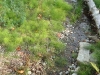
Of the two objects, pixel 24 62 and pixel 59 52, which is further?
pixel 59 52

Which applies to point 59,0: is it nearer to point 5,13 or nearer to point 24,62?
point 5,13

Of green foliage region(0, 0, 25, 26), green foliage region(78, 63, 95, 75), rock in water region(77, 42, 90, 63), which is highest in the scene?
green foliage region(0, 0, 25, 26)

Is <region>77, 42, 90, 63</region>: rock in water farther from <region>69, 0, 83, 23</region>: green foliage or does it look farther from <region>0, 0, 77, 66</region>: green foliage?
<region>69, 0, 83, 23</region>: green foliage

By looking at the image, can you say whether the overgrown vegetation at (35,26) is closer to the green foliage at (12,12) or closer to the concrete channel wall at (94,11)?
the green foliage at (12,12)

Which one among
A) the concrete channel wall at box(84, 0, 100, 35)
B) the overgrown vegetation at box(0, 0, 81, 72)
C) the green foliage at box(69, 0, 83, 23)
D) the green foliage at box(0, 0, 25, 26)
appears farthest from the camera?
the green foliage at box(69, 0, 83, 23)

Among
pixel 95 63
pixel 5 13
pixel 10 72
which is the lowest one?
pixel 10 72

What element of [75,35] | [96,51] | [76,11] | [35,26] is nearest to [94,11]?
[76,11]

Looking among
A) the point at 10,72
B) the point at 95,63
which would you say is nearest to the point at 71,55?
the point at 95,63

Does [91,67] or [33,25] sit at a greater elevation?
[33,25]

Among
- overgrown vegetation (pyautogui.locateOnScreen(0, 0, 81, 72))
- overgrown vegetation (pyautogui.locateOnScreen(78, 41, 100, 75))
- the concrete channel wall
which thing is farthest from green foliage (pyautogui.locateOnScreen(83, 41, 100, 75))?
overgrown vegetation (pyautogui.locateOnScreen(0, 0, 81, 72))

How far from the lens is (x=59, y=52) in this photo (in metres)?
8.89

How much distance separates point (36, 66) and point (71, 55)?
4.94 ft

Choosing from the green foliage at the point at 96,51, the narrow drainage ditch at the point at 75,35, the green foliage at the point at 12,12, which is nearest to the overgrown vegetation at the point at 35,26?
the green foliage at the point at 12,12

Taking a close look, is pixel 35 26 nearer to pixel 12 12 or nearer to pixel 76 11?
pixel 12 12
